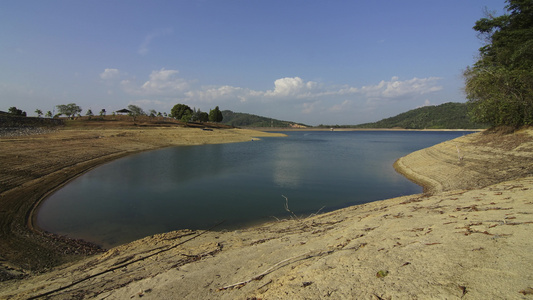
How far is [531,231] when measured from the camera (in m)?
4.10

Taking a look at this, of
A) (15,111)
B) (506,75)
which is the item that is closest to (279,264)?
(506,75)

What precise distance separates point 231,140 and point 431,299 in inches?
2135

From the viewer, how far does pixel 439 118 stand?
146 meters

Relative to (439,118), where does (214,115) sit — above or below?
below

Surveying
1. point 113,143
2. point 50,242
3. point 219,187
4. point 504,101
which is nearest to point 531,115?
point 504,101

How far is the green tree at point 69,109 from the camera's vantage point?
61.4 metres

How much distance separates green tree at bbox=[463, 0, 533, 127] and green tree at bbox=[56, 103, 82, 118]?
248 feet

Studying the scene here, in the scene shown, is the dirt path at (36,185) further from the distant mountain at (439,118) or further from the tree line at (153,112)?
the distant mountain at (439,118)

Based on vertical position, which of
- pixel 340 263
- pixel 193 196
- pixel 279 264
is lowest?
pixel 193 196

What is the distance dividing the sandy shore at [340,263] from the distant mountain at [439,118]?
140 metres

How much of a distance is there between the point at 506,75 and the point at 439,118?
151 m

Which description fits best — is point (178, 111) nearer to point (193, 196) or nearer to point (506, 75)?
point (193, 196)

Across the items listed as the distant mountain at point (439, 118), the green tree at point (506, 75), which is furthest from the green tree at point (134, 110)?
the distant mountain at point (439, 118)

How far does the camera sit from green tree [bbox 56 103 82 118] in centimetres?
6144
